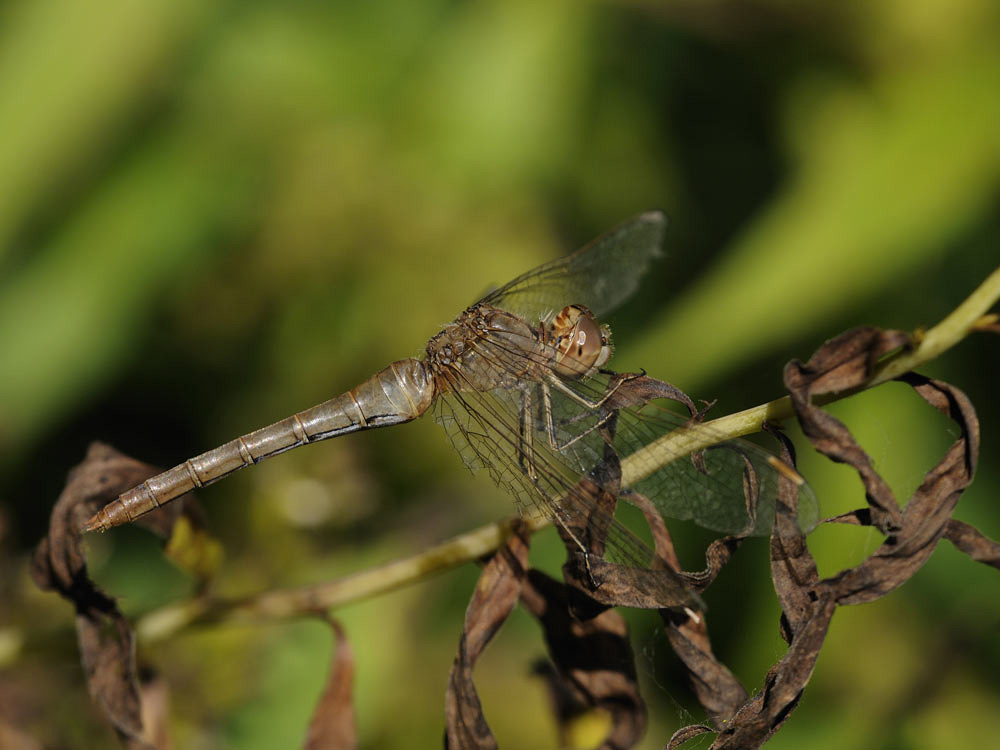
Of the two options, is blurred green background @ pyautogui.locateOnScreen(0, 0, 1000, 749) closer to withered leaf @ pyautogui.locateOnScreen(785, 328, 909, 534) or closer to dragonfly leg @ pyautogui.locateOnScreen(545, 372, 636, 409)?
dragonfly leg @ pyautogui.locateOnScreen(545, 372, 636, 409)

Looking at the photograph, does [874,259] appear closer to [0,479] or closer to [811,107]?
[811,107]

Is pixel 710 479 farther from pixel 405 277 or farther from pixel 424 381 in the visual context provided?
pixel 405 277

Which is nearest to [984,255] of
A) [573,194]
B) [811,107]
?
[811,107]

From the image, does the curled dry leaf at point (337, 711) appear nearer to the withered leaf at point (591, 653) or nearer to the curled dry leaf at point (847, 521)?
the withered leaf at point (591, 653)

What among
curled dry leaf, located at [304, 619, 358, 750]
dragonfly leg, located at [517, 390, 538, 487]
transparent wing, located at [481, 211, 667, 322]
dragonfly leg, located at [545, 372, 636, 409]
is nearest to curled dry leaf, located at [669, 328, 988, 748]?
dragonfly leg, located at [545, 372, 636, 409]

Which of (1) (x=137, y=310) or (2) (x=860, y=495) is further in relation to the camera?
(1) (x=137, y=310)

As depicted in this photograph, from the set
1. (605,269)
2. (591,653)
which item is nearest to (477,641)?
(591,653)

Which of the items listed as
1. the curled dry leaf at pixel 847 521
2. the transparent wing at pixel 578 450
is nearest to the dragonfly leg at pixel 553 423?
the transparent wing at pixel 578 450

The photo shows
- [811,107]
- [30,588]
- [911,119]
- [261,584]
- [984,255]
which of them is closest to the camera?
[30,588]
